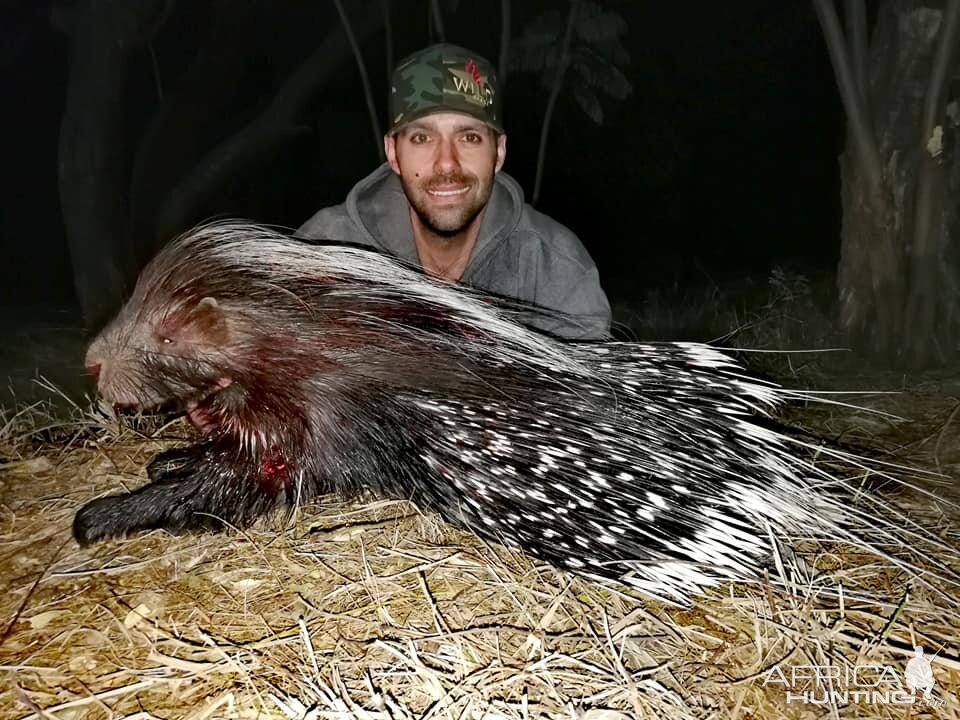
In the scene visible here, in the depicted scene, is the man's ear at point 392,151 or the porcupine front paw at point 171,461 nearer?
the porcupine front paw at point 171,461

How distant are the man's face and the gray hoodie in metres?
0.15

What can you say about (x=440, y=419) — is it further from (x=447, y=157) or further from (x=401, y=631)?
(x=447, y=157)

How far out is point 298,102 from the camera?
512cm

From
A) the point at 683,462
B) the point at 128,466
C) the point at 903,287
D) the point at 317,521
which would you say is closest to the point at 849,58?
the point at 903,287

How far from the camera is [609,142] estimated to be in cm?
895

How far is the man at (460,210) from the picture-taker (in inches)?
81.0

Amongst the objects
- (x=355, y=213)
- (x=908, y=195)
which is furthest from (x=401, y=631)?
(x=908, y=195)

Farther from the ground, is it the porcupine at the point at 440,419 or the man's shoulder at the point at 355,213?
the man's shoulder at the point at 355,213

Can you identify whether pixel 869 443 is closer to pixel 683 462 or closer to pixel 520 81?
pixel 683 462

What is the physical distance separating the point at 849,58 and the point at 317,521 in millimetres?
3257

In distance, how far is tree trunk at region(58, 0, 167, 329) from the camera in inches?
154

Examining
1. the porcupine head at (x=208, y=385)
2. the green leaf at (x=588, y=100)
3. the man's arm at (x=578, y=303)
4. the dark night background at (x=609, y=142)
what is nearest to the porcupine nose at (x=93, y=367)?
the porcupine head at (x=208, y=385)

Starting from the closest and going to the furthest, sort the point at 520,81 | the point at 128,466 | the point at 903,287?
the point at 128,466 → the point at 903,287 → the point at 520,81

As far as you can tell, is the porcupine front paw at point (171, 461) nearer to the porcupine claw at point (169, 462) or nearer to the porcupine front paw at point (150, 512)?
the porcupine claw at point (169, 462)
